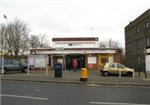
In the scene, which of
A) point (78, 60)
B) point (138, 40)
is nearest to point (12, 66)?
point (78, 60)

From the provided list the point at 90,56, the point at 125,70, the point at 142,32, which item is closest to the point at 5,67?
the point at 125,70

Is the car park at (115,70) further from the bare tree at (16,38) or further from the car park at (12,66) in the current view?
the bare tree at (16,38)

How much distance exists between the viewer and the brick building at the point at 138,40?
5109 cm

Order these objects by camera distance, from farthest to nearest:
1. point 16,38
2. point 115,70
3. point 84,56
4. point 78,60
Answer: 1. point 16,38
2. point 78,60
3. point 84,56
4. point 115,70

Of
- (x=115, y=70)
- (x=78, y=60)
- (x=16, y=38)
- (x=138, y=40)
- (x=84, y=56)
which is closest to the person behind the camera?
(x=115, y=70)

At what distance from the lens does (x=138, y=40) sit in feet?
186

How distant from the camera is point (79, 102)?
14.1m

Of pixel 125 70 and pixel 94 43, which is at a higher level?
pixel 94 43

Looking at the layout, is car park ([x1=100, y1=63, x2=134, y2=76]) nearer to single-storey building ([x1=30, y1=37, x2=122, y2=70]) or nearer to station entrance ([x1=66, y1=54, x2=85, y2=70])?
single-storey building ([x1=30, y1=37, x2=122, y2=70])

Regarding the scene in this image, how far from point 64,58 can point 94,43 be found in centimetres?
979

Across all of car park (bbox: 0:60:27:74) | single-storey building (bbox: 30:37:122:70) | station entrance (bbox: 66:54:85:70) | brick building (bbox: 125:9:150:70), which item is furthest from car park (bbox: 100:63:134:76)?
station entrance (bbox: 66:54:85:70)

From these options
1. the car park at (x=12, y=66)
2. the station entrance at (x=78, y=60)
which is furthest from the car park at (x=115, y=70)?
the station entrance at (x=78, y=60)

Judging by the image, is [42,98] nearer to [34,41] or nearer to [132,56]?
[132,56]

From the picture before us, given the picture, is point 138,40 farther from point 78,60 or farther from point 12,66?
point 12,66
